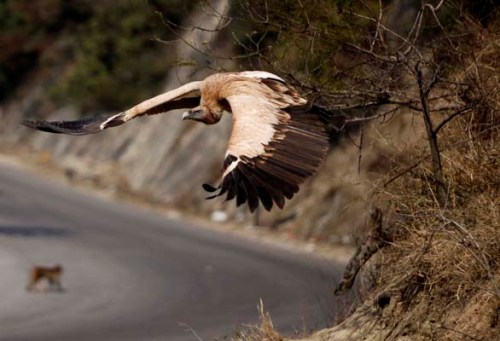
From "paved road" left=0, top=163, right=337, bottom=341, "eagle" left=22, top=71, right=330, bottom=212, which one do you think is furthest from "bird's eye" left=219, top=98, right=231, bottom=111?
"paved road" left=0, top=163, right=337, bottom=341

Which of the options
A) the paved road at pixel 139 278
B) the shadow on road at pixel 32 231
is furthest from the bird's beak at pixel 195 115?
the shadow on road at pixel 32 231

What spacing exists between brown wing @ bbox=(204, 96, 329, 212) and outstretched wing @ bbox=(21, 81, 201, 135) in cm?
75

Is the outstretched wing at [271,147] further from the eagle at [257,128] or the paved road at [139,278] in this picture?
the paved road at [139,278]

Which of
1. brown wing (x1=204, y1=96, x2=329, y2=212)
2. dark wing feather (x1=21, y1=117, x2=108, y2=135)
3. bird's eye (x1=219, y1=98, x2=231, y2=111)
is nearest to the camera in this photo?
brown wing (x1=204, y1=96, x2=329, y2=212)

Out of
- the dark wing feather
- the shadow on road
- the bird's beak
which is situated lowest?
the shadow on road

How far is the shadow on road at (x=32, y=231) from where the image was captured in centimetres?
3145

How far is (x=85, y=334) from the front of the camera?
19641 millimetres

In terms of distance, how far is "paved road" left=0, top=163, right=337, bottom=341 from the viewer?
64.5ft

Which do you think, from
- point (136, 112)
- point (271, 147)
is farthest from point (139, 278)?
point (271, 147)

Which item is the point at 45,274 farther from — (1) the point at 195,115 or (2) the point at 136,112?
(1) the point at 195,115

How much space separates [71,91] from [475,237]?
34.6 meters

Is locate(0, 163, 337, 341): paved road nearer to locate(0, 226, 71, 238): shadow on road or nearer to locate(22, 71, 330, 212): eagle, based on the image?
locate(0, 226, 71, 238): shadow on road

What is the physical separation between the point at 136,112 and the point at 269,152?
171 cm

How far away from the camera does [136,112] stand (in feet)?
35.0
